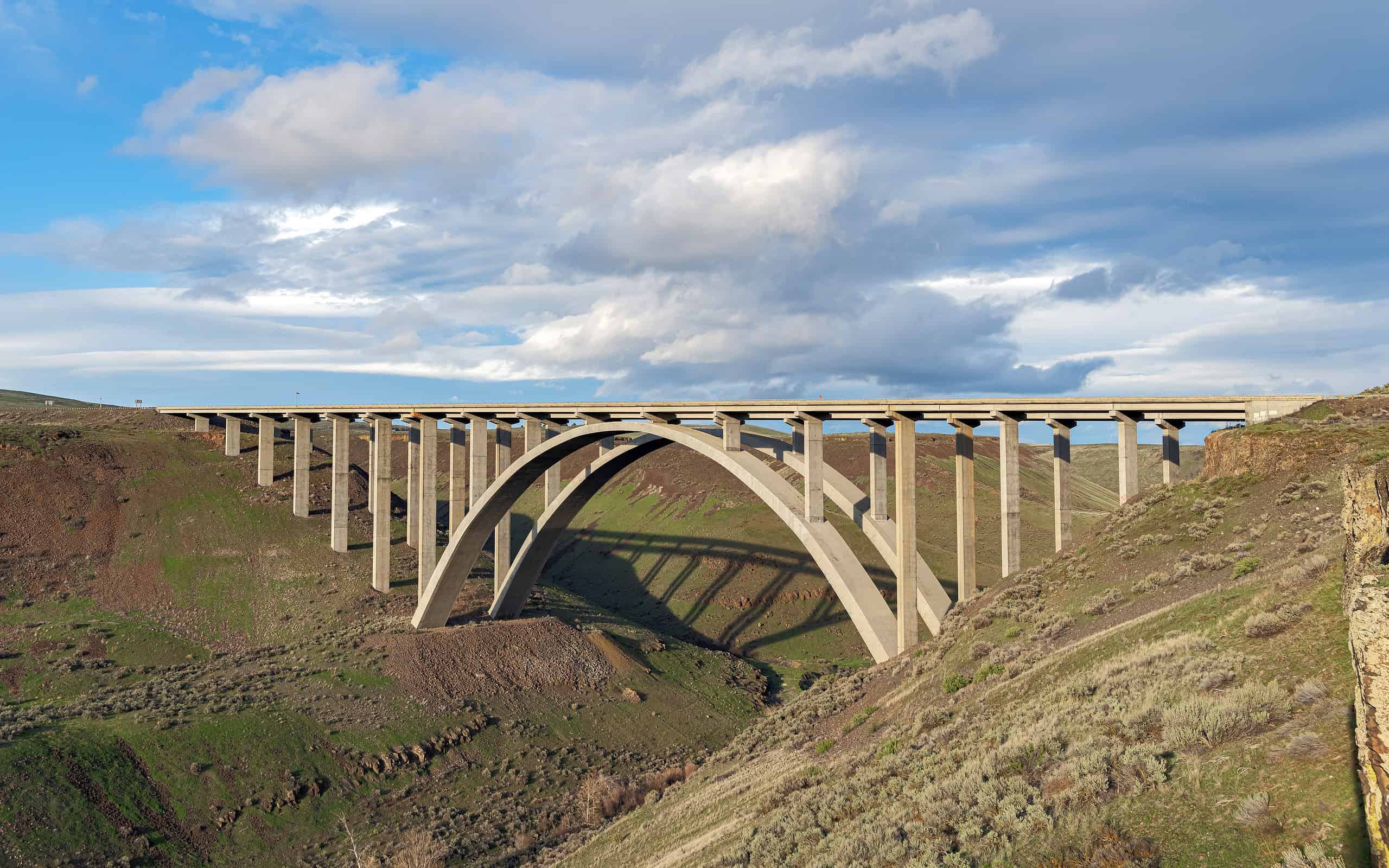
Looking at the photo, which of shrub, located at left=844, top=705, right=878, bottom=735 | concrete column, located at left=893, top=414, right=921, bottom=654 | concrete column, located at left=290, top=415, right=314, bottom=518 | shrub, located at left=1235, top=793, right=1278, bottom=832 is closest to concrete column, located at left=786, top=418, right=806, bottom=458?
concrete column, located at left=893, top=414, right=921, bottom=654

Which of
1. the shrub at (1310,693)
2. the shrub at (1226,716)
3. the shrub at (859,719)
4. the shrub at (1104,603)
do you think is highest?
the shrub at (1310,693)

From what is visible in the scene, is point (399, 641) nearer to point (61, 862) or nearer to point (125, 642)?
point (125, 642)

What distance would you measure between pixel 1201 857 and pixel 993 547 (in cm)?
5888

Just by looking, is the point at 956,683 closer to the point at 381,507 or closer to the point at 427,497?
the point at 427,497

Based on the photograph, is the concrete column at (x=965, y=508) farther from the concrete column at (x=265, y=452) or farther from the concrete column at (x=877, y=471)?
the concrete column at (x=265, y=452)

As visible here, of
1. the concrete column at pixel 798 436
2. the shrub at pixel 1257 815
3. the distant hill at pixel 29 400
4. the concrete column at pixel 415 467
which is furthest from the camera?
the distant hill at pixel 29 400

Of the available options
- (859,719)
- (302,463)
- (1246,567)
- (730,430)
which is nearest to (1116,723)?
(1246,567)

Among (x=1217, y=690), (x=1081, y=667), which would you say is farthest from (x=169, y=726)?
(x=1217, y=690)

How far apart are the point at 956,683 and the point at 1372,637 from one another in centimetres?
1344

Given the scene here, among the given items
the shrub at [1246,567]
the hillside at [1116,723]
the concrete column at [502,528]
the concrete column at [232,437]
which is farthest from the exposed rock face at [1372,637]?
the concrete column at [232,437]

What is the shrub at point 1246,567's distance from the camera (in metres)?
19.4

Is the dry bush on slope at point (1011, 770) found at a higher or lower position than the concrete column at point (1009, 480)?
lower

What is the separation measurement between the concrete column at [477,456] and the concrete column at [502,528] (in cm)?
116

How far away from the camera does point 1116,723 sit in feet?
42.4
